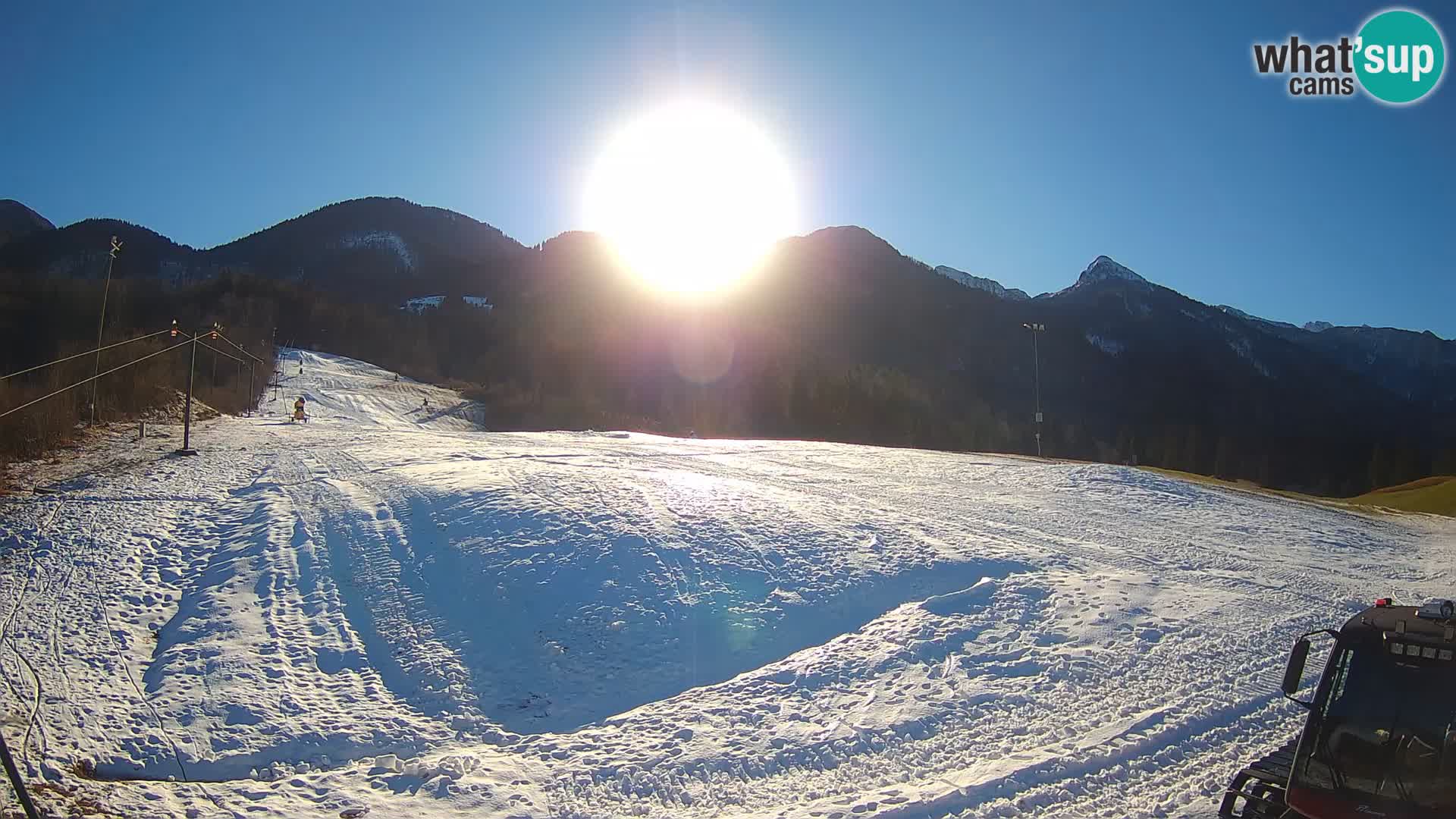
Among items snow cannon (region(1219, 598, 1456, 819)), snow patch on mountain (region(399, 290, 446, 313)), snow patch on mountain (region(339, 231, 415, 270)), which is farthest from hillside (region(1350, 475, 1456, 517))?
snow patch on mountain (region(339, 231, 415, 270))

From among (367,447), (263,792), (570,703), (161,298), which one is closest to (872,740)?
(570,703)

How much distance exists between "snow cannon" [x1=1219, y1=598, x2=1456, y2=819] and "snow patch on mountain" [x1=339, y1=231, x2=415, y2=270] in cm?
20168

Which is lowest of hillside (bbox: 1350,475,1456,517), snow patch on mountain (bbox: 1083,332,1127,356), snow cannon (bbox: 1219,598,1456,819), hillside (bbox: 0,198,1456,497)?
snow cannon (bbox: 1219,598,1456,819)

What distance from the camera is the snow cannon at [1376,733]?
16.0 feet

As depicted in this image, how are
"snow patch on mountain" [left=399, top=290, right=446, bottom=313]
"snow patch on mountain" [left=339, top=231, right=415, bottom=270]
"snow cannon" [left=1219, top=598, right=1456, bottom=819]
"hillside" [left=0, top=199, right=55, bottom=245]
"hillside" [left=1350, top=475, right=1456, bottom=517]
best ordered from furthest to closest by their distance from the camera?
1. "snow patch on mountain" [left=339, top=231, right=415, bottom=270]
2. "hillside" [left=0, top=199, right=55, bottom=245]
3. "snow patch on mountain" [left=399, top=290, right=446, bottom=313]
4. "hillside" [left=1350, top=475, right=1456, bottom=517]
5. "snow cannon" [left=1219, top=598, right=1456, bottom=819]

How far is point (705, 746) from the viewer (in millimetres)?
7410

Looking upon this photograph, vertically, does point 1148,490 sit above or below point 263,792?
above

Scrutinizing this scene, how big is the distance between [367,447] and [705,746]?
2002 centimetres

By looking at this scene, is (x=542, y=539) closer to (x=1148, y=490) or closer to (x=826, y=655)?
(x=826, y=655)

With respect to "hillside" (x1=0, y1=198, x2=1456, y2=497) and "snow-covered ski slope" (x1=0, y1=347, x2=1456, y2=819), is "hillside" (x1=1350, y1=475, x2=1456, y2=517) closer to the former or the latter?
"snow-covered ski slope" (x1=0, y1=347, x2=1456, y2=819)

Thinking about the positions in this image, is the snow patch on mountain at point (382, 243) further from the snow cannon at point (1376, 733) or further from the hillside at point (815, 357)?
the snow cannon at point (1376, 733)

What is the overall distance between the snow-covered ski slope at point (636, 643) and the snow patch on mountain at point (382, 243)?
622 ft

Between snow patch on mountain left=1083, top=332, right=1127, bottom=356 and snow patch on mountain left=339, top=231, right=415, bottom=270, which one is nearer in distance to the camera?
snow patch on mountain left=1083, top=332, right=1127, bottom=356

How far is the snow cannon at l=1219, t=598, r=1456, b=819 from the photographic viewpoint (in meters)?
4.87
